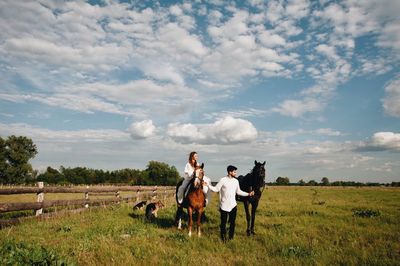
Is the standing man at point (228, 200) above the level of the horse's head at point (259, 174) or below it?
below

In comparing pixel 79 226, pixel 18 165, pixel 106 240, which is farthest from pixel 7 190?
pixel 18 165

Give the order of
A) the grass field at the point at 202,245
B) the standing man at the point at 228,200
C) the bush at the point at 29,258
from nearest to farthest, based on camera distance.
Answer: the bush at the point at 29,258 → the grass field at the point at 202,245 → the standing man at the point at 228,200

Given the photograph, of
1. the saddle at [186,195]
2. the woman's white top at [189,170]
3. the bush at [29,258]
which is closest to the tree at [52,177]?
the saddle at [186,195]

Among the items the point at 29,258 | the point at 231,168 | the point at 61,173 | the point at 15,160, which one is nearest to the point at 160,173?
the point at 61,173

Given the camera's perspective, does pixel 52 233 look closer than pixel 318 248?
No

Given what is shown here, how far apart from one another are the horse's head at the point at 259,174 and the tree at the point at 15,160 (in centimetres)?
7076

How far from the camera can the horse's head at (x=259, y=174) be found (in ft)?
34.2

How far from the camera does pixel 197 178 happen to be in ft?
31.2

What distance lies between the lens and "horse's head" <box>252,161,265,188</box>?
10430 millimetres

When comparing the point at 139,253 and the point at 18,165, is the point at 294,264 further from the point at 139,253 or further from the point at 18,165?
the point at 18,165

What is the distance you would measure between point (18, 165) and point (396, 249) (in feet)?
252

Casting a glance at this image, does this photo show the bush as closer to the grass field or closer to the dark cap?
the grass field

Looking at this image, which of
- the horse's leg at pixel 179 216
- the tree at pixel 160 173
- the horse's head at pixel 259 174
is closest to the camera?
the horse's head at pixel 259 174

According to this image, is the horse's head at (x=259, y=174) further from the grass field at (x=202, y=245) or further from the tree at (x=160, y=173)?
the tree at (x=160, y=173)
